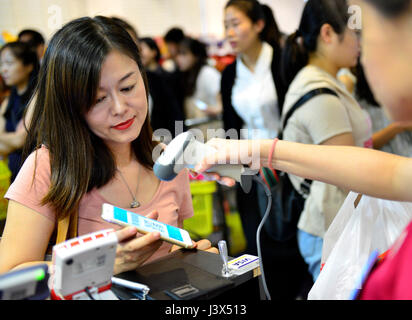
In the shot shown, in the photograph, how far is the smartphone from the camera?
868mm

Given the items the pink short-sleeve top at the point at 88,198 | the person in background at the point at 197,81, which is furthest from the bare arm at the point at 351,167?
the person in background at the point at 197,81

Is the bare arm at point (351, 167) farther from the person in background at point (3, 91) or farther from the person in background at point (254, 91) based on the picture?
the person in background at point (3, 91)

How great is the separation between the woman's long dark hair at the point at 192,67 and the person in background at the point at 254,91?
1.99 meters

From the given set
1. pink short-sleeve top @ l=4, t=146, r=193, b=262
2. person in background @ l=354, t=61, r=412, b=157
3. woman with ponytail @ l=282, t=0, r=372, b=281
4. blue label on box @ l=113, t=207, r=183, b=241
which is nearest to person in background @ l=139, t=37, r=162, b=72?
person in background @ l=354, t=61, r=412, b=157

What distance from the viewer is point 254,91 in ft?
8.55

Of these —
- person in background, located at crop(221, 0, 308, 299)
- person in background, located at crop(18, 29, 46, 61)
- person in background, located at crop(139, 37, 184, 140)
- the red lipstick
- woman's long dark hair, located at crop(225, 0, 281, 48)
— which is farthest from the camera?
person in background, located at crop(139, 37, 184, 140)

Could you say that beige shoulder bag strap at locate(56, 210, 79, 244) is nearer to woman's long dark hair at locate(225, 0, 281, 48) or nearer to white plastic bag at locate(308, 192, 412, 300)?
white plastic bag at locate(308, 192, 412, 300)

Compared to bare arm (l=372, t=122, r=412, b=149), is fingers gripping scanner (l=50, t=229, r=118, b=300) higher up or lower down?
higher up

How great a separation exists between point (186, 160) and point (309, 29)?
1.07 metres

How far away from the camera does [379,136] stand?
2.08 meters

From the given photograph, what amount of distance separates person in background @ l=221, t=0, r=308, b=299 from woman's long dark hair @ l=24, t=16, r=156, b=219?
1290 millimetres

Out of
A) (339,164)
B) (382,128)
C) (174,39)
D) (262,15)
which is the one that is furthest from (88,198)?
(174,39)

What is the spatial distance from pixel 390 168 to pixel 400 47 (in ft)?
1.10

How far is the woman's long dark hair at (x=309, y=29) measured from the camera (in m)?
1.66
